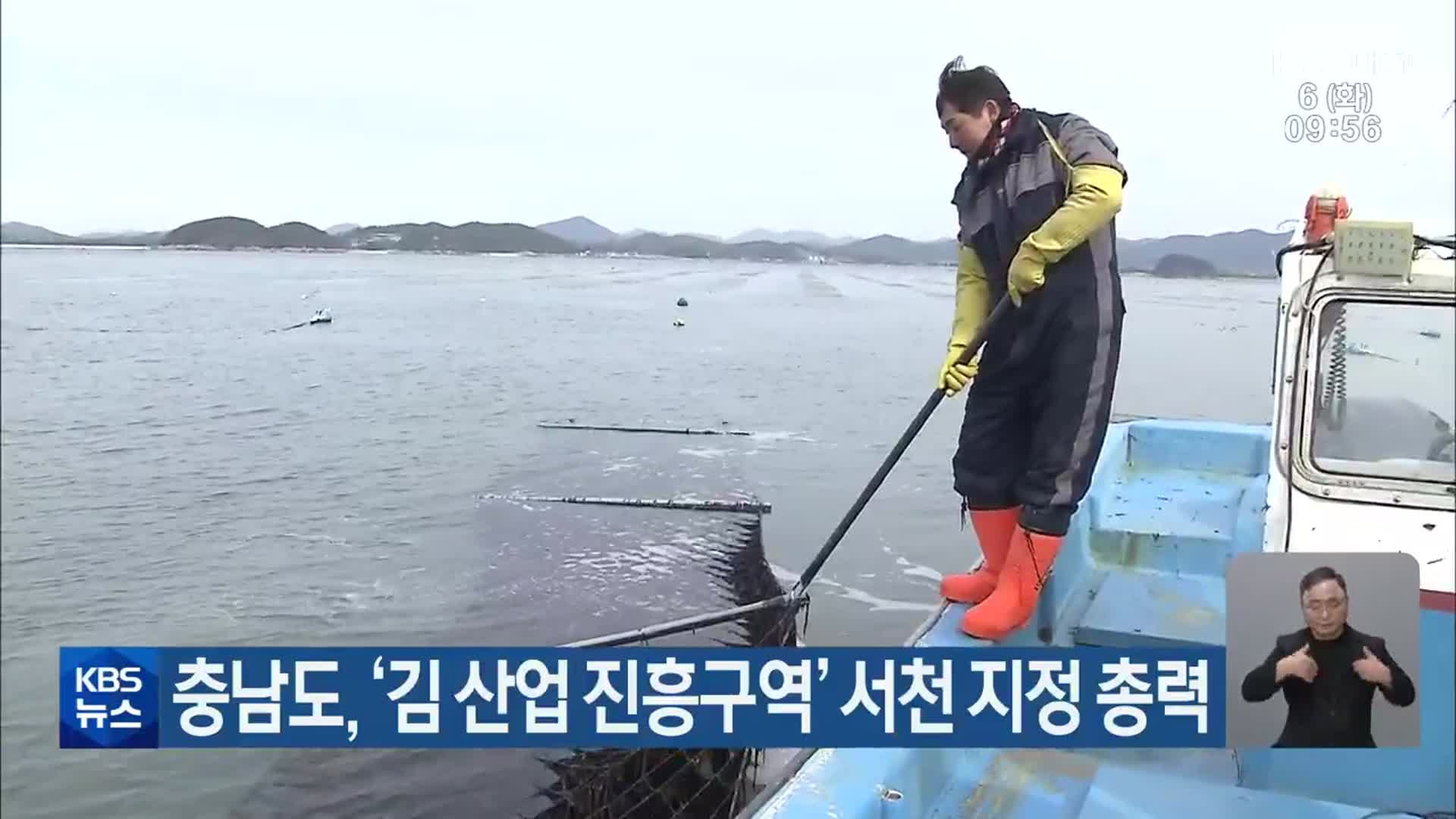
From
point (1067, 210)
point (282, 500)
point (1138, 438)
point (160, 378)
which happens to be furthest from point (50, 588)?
point (160, 378)

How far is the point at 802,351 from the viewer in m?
30.9

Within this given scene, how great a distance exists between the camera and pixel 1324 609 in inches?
92.6

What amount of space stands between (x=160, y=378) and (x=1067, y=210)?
84.7 ft

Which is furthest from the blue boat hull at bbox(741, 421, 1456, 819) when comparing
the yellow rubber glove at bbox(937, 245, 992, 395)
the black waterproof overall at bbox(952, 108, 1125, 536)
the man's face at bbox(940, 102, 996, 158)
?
the man's face at bbox(940, 102, 996, 158)

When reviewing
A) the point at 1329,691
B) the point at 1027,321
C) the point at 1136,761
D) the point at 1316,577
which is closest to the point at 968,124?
the point at 1027,321

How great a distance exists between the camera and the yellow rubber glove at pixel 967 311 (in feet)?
11.3

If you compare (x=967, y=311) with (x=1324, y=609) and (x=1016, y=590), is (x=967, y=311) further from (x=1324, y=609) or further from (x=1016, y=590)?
(x=1324, y=609)

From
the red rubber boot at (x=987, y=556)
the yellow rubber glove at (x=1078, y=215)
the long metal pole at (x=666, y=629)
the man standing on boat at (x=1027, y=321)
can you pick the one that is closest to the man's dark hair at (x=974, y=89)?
the man standing on boat at (x=1027, y=321)

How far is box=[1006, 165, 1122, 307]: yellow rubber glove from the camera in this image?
2992 mm

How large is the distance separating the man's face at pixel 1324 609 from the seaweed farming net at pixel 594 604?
6.91 feet

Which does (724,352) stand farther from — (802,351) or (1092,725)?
(1092,725)

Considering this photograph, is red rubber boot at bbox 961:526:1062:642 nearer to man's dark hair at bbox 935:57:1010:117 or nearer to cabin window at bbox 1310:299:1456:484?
cabin window at bbox 1310:299:1456:484
